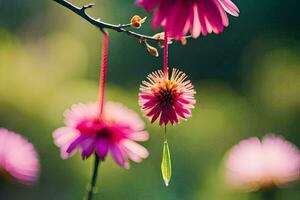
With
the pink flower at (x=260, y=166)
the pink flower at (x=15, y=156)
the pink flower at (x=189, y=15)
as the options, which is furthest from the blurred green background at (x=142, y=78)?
the pink flower at (x=189, y=15)

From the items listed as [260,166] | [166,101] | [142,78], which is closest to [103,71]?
[166,101]

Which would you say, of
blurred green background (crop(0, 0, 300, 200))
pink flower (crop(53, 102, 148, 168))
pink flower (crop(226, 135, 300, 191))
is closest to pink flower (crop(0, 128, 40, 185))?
pink flower (crop(53, 102, 148, 168))

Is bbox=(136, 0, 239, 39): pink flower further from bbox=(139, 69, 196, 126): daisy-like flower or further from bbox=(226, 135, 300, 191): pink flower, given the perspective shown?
bbox=(226, 135, 300, 191): pink flower

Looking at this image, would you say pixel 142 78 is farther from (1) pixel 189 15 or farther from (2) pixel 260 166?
(1) pixel 189 15

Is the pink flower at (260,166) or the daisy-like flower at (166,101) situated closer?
the daisy-like flower at (166,101)

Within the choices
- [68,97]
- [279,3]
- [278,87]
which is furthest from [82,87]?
[279,3]

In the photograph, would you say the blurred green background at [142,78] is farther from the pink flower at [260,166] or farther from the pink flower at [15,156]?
the pink flower at [15,156]

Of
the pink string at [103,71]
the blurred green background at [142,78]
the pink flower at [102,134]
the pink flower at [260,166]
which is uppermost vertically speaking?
the blurred green background at [142,78]

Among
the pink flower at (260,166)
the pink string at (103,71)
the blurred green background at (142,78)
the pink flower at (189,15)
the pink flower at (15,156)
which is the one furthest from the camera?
the blurred green background at (142,78)
